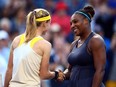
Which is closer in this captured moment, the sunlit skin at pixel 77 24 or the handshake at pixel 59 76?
the sunlit skin at pixel 77 24

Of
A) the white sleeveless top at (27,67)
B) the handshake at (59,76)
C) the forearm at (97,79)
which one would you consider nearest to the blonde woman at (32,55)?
the white sleeveless top at (27,67)

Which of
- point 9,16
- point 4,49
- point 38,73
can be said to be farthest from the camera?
point 9,16

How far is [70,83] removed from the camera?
884 cm

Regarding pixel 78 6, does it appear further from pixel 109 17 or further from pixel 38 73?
pixel 38 73

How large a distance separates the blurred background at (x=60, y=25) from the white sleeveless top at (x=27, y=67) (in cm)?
→ 462

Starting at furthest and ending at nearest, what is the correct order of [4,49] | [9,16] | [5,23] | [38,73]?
[9,16]
[5,23]
[4,49]
[38,73]

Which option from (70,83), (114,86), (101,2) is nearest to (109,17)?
(101,2)

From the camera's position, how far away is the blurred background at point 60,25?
45.3 feet

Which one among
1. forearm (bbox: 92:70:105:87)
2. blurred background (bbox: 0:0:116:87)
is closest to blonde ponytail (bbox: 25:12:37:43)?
forearm (bbox: 92:70:105:87)

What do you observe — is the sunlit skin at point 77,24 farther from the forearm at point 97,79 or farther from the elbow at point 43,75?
the elbow at point 43,75

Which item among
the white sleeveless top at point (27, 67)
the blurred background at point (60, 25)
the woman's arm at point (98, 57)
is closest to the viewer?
the white sleeveless top at point (27, 67)

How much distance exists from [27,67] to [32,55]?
0.62ft

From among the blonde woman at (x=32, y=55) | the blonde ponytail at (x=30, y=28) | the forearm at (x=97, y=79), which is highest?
the blonde ponytail at (x=30, y=28)

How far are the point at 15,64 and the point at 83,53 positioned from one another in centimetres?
101
